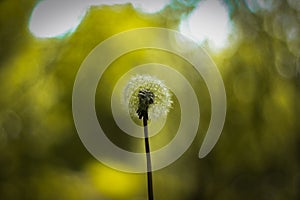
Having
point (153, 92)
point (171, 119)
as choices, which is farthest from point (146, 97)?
point (171, 119)

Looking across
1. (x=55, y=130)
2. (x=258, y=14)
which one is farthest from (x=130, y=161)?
(x=258, y=14)

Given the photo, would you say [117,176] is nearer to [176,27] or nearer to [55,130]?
[55,130]

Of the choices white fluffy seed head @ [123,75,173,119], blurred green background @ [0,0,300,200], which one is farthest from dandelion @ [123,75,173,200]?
blurred green background @ [0,0,300,200]

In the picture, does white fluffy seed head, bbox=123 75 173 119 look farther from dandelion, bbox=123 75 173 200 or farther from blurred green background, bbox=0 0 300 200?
blurred green background, bbox=0 0 300 200

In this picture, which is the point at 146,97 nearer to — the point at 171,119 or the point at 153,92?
the point at 153,92

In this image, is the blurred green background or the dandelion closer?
the dandelion

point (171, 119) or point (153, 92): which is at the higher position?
point (171, 119)
